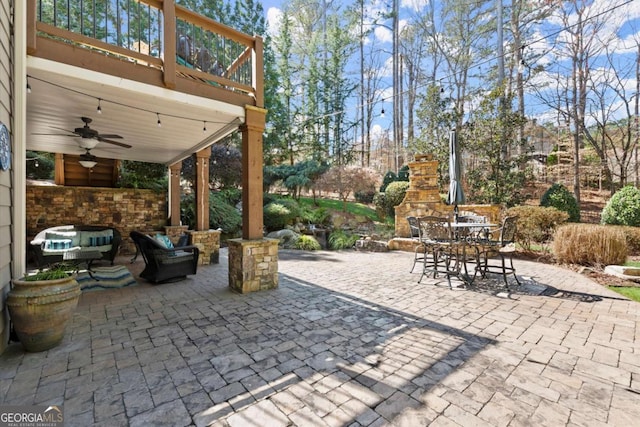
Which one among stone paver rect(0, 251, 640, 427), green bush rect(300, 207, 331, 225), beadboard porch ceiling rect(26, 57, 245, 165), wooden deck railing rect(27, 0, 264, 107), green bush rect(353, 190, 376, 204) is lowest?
stone paver rect(0, 251, 640, 427)

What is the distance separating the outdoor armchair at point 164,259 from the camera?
4.54 meters

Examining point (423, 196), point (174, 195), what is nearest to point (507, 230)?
point (423, 196)

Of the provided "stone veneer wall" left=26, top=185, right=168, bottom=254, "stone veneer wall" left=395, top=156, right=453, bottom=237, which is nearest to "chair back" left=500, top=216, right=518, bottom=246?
"stone veneer wall" left=395, top=156, right=453, bottom=237

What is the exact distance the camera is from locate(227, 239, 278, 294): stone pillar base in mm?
4043

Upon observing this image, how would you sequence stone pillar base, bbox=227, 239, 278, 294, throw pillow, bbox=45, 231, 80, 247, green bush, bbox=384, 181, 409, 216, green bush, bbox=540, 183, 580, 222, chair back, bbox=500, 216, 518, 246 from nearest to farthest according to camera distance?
stone pillar base, bbox=227, 239, 278, 294
chair back, bbox=500, 216, 518, 246
throw pillow, bbox=45, 231, 80, 247
green bush, bbox=540, 183, 580, 222
green bush, bbox=384, 181, 409, 216

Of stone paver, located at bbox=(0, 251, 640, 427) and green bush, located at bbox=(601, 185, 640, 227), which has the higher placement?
green bush, located at bbox=(601, 185, 640, 227)

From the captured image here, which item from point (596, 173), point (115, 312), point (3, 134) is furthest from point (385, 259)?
point (596, 173)

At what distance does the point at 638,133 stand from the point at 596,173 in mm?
3405

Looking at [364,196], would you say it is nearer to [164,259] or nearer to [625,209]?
[625,209]

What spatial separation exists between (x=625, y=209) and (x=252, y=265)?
8768mm

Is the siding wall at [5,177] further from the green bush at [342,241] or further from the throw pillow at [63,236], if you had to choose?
the green bush at [342,241]

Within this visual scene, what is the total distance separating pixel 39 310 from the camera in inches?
91.7

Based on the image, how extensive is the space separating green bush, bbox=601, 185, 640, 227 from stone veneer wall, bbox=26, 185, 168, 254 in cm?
1158

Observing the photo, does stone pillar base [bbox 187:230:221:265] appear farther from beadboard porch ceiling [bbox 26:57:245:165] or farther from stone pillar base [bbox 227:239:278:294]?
stone pillar base [bbox 227:239:278:294]
